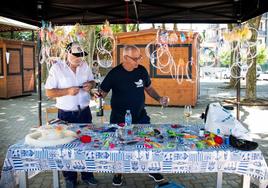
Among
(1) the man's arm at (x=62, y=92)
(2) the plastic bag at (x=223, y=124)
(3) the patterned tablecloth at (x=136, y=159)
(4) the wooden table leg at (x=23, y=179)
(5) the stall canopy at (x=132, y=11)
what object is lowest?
(4) the wooden table leg at (x=23, y=179)

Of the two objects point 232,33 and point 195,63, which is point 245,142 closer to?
point 232,33

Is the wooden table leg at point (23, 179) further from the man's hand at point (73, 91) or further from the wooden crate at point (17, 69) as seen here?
the wooden crate at point (17, 69)

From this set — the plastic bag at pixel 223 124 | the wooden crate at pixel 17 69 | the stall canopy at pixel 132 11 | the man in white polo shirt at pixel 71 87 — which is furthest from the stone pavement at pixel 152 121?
the stall canopy at pixel 132 11

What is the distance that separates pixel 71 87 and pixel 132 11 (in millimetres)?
1797

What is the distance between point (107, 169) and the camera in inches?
99.6

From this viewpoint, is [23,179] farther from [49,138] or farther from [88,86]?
[88,86]

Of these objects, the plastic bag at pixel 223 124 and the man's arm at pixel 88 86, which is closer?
the plastic bag at pixel 223 124

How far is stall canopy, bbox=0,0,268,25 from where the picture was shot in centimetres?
414

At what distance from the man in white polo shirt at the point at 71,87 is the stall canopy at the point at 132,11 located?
1127mm

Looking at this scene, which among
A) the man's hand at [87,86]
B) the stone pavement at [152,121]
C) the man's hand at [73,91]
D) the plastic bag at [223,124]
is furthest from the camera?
the stone pavement at [152,121]

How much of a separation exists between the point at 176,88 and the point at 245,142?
6.99 m

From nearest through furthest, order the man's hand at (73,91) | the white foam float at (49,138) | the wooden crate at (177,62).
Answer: the white foam float at (49,138) < the man's hand at (73,91) < the wooden crate at (177,62)

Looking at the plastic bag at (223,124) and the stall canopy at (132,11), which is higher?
the stall canopy at (132,11)

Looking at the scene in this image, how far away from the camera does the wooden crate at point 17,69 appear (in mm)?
11234
